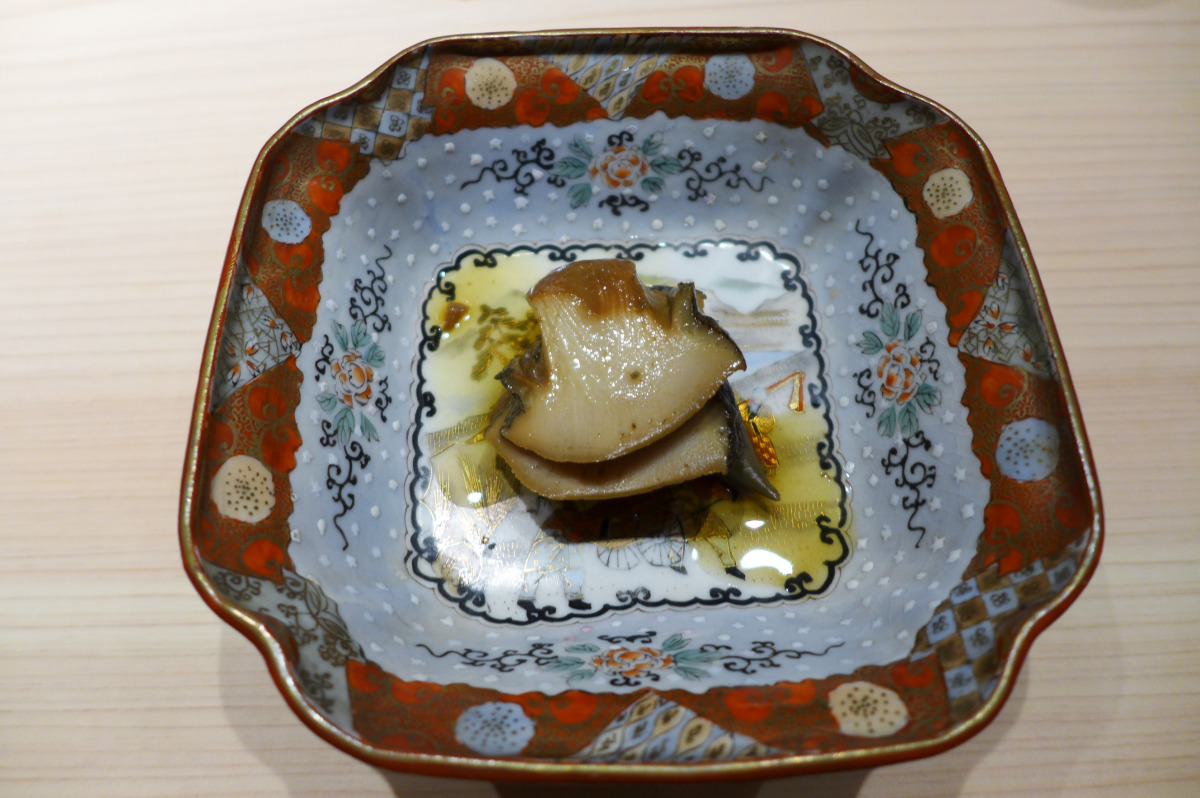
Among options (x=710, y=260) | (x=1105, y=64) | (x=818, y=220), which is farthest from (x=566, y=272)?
(x=1105, y=64)

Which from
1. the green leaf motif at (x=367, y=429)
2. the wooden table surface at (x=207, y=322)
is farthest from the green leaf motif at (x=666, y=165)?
the green leaf motif at (x=367, y=429)

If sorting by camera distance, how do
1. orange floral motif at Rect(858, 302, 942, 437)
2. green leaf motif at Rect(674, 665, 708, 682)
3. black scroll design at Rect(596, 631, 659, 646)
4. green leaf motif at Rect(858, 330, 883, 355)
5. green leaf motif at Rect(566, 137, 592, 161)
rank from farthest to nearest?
green leaf motif at Rect(566, 137, 592, 161) < green leaf motif at Rect(858, 330, 883, 355) < orange floral motif at Rect(858, 302, 942, 437) < black scroll design at Rect(596, 631, 659, 646) < green leaf motif at Rect(674, 665, 708, 682)

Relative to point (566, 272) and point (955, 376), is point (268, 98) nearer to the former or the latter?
point (566, 272)

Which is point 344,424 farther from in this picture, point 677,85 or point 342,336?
point 677,85

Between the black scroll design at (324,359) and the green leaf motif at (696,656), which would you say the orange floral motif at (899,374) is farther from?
the black scroll design at (324,359)

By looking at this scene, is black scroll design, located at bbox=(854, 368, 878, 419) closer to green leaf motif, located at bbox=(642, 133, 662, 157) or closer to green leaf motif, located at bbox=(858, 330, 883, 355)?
green leaf motif, located at bbox=(858, 330, 883, 355)

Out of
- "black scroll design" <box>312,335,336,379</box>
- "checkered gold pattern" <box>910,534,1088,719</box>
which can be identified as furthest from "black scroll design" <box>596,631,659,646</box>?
"black scroll design" <box>312,335,336,379</box>
